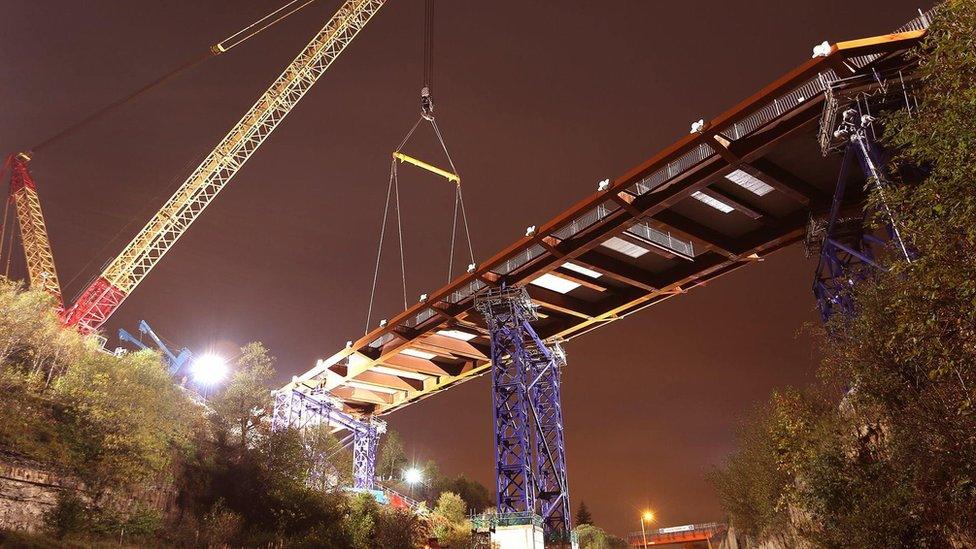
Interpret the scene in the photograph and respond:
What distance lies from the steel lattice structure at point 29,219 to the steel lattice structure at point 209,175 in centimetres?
587

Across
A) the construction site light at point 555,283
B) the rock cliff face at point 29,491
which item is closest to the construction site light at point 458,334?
the construction site light at point 555,283

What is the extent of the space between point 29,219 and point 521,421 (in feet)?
217

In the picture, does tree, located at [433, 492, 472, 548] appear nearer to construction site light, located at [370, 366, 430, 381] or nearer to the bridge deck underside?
the bridge deck underside

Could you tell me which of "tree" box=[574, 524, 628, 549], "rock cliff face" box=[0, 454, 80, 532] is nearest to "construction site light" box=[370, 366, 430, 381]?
"tree" box=[574, 524, 628, 549]

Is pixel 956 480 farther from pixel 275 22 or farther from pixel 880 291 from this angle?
pixel 275 22

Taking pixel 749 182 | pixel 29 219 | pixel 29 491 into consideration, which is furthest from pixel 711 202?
pixel 29 219

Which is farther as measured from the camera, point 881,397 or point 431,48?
point 431,48

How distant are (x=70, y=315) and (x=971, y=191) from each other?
7744cm

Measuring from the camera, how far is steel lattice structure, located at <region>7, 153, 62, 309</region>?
220 feet

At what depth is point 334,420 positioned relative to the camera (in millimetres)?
59156

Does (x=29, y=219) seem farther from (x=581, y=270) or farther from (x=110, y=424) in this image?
(x=581, y=270)

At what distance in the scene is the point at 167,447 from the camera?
30656 millimetres

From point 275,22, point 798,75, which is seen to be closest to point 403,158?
point 275,22

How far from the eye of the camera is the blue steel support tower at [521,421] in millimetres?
33969
